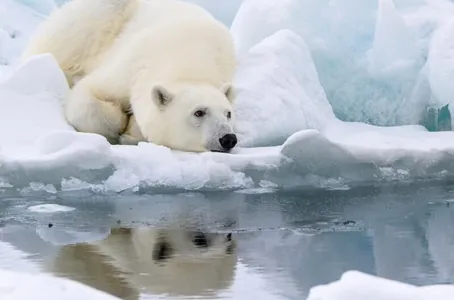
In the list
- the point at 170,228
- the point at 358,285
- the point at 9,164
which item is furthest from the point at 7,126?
the point at 358,285

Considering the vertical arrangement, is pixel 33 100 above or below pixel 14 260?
above

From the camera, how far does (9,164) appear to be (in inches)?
244

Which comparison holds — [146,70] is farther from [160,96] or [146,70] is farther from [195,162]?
[195,162]

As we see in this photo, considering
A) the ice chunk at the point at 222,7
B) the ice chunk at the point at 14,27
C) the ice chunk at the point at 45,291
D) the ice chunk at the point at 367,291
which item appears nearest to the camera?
the ice chunk at the point at 367,291

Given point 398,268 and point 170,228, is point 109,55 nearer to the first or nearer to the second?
point 170,228

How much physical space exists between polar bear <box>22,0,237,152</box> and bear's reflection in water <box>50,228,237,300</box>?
2194mm

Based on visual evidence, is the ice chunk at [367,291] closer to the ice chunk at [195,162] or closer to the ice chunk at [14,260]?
the ice chunk at [14,260]

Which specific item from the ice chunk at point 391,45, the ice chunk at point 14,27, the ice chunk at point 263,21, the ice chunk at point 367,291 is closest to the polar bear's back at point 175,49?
the ice chunk at point 263,21

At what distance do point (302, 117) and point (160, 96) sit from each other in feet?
4.35

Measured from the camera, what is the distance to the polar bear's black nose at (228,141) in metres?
6.77

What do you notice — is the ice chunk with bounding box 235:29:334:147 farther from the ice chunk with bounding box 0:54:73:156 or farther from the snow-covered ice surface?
the ice chunk with bounding box 0:54:73:156

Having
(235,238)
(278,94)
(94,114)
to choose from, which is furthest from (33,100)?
(235,238)

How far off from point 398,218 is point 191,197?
146 cm

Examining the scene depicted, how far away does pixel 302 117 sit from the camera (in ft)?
25.5
